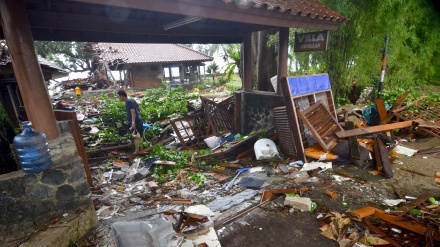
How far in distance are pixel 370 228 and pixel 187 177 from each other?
3.78 m

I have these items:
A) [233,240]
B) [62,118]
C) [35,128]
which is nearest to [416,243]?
[233,240]

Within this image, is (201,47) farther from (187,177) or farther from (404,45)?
(187,177)

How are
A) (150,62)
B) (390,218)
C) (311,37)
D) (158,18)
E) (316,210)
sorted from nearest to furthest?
(390,218) < (316,210) < (158,18) < (311,37) < (150,62)

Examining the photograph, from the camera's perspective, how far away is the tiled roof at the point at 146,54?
24.1 meters

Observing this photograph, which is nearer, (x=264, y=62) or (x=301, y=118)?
(x=301, y=118)

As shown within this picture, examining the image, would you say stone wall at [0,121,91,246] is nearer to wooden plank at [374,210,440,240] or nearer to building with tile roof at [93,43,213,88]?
wooden plank at [374,210,440,240]

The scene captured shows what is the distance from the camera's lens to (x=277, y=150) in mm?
6121

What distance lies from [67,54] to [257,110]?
36.5m

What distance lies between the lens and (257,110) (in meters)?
7.39

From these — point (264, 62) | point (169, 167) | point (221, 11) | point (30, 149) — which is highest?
point (221, 11)

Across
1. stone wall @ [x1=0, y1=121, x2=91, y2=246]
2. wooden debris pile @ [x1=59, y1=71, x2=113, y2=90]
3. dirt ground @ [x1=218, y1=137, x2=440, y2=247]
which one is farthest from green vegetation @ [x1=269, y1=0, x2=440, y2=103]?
wooden debris pile @ [x1=59, y1=71, x2=113, y2=90]

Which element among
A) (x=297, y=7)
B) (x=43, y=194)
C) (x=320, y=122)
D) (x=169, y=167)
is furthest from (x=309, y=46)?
(x=43, y=194)

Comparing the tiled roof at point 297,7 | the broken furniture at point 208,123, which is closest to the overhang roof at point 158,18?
the tiled roof at point 297,7

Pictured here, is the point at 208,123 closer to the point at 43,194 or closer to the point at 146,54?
the point at 43,194
